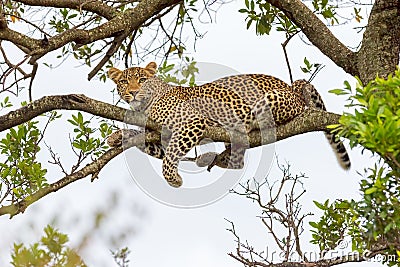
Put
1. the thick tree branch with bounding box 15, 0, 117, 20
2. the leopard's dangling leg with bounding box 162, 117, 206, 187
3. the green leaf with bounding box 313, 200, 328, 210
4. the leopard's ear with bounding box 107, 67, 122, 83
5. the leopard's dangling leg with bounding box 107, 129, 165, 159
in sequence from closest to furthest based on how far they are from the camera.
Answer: the green leaf with bounding box 313, 200, 328, 210 < the leopard's dangling leg with bounding box 162, 117, 206, 187 < the leopard's dangling leg with bounding box 107, 129, 165, 159 < the thick tree branch with bounding box 15, 0, 117, 20 < the leopard's ear with bounding box 107, 67, 122, 83

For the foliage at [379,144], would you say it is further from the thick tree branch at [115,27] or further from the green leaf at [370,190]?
the thick tree branch at [115,27]

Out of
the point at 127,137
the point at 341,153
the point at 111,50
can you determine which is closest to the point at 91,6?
the point at 111,50

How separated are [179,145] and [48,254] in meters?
3.82

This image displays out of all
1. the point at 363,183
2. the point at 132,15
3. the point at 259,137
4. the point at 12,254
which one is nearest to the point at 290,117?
the point at 259,137

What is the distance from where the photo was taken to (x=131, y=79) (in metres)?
7.76

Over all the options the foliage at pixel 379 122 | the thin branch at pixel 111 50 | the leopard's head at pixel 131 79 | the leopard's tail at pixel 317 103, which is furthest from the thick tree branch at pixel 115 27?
the foliage at pixel 379 122

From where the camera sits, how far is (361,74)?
7109mm

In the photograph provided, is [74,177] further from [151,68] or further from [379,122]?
[379,122]

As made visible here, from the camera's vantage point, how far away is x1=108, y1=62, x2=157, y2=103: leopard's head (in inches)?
301

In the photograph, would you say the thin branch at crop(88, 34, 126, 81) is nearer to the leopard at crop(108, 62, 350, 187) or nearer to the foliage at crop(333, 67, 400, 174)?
the leopard at crop(108, 62, 350, 187)

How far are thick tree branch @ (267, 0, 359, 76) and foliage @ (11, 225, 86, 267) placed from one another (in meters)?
4.44

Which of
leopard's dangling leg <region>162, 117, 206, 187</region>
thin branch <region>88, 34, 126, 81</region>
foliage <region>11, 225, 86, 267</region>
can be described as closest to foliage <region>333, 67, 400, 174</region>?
foliage <region>11, 225, 86, 267</region>

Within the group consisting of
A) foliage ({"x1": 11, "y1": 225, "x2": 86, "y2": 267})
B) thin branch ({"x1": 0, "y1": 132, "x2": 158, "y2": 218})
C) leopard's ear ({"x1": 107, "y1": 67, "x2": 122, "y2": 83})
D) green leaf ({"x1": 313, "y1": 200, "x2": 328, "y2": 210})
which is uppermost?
leopard's ear ({"x1": 107, "y1": 67, "x2": 122, "y2": 83})

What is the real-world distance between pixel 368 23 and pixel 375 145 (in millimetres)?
3380
